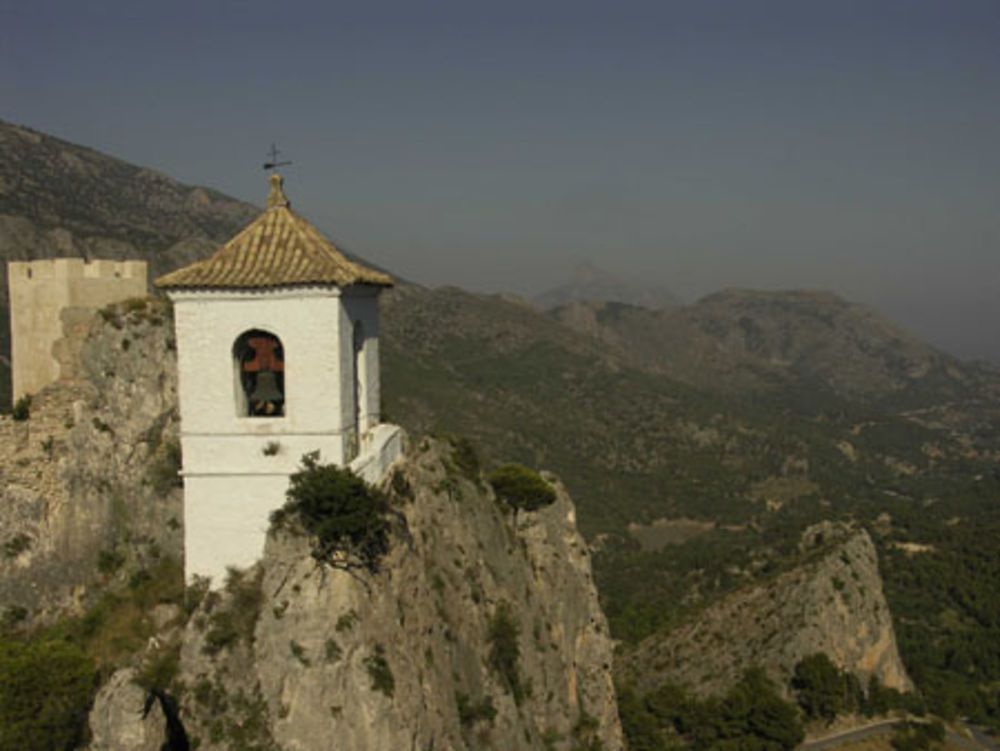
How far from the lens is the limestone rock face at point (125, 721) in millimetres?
12586

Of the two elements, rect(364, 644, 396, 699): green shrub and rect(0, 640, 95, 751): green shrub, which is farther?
rect(364, 644, 396, 699): green shrub

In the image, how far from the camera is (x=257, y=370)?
1568cm

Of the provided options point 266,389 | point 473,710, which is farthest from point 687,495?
point 266,389

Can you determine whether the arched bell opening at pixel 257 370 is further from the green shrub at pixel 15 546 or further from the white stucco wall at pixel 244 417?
the green shrub at pixel 15 546

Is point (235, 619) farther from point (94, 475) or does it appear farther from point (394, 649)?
point (94, 475)

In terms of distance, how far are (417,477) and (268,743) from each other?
796 centimetres

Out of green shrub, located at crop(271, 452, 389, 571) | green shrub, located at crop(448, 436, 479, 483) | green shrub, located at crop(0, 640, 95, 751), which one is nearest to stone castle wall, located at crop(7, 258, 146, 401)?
green shrub, located at crop(0, 640, 95, 751)

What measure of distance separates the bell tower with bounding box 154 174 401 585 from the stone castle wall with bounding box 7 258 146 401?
22.3 feet

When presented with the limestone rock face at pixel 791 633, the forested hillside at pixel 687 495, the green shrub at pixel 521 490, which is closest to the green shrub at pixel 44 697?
the green shrub at pixel 521 490

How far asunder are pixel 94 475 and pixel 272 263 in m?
7.65

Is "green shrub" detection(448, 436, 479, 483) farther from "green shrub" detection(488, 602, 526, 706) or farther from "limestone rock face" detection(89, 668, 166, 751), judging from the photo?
"limestone rock face" detection(89, 668, 166, 751)

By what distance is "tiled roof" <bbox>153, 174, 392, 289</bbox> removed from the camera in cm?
1496

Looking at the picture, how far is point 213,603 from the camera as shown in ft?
47.8

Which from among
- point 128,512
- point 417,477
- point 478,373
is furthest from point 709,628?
point 478,373
